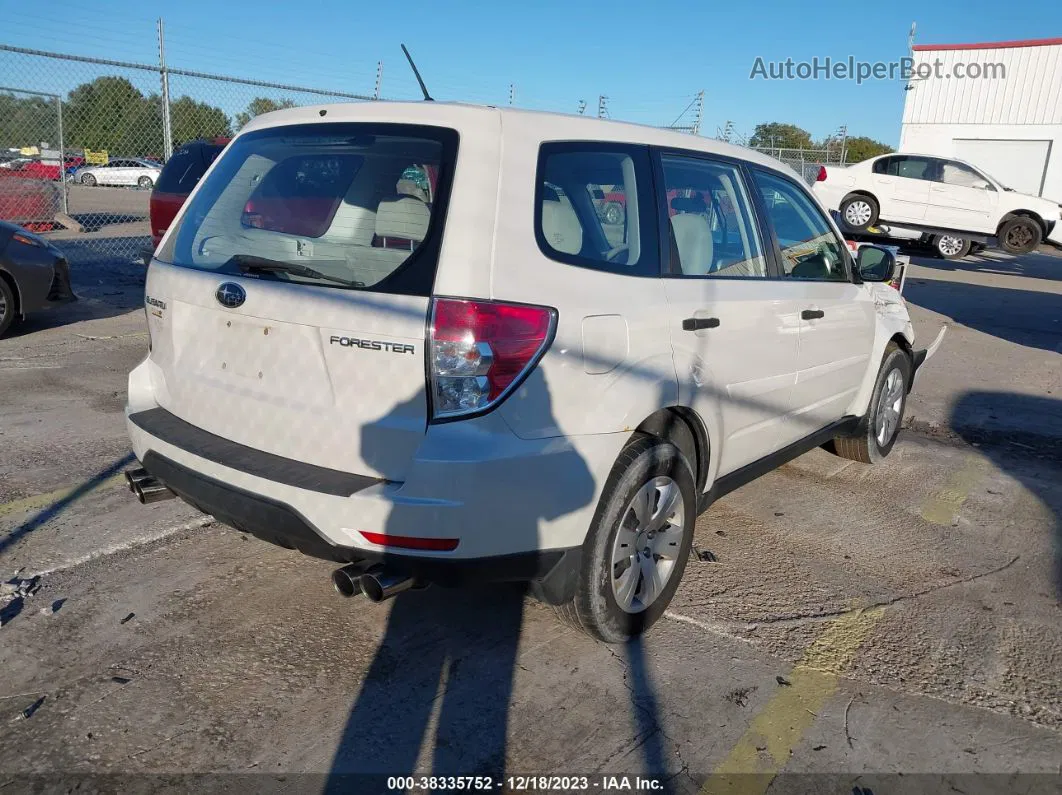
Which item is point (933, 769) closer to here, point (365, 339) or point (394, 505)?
point (394, 505)

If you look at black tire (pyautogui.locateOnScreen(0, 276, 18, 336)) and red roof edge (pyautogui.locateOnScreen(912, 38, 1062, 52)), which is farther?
red roof edge (pyautogui.locateOnScreen(912, 38, 1062, 52))

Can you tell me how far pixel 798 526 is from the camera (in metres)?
4.62

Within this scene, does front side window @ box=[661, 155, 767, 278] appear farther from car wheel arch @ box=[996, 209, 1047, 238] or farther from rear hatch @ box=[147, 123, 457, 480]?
car wheel arch @ box=[996, 209, 1047, 238]

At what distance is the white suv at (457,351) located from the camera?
104 inches

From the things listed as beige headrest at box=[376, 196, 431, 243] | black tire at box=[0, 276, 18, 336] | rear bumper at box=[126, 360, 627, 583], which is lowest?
black tire at box=[0, 276, 18, 336]

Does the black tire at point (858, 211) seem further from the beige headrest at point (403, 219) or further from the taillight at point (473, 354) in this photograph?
the taillight at point (473, 354)

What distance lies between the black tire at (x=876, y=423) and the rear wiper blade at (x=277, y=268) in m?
3.66

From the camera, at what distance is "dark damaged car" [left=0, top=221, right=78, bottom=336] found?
25.1ft

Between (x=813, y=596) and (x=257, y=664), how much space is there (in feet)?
7.58

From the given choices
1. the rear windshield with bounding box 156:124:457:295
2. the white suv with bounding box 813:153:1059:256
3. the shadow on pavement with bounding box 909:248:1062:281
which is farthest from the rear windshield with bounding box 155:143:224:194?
the shadow on pavement with bounding box 909:248:1062:281

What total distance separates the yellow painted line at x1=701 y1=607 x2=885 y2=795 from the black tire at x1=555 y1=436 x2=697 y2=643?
563 mm

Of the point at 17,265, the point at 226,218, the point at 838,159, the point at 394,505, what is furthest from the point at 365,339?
the point at 838,159

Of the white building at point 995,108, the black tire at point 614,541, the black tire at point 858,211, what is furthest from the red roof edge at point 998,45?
the black tire at point 614,541

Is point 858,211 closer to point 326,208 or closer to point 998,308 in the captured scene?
point 998,308
